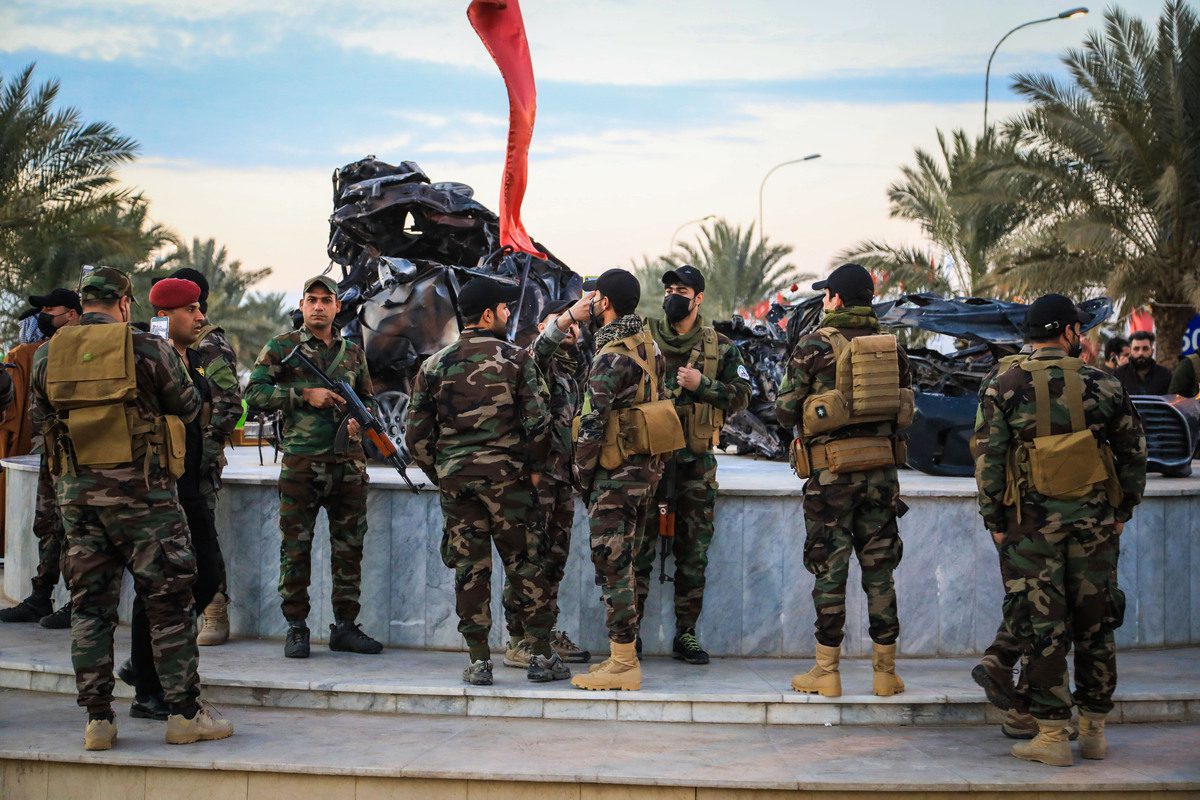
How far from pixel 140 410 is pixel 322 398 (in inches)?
63.4

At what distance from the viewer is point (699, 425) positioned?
288 inches

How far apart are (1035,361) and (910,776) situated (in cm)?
195

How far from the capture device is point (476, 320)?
22.3 feet

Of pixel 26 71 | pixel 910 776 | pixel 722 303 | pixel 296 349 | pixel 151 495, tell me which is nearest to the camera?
pixel 910 776

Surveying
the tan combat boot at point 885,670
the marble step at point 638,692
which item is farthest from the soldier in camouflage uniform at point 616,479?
the tan combat boot at point 885,670

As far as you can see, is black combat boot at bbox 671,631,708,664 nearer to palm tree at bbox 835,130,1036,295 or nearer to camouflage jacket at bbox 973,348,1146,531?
camouflage jacket at bbox 973,348,1146,531

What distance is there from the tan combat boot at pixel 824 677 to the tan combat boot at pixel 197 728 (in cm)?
284

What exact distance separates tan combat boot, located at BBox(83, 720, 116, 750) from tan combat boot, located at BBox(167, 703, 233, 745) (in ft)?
0.84

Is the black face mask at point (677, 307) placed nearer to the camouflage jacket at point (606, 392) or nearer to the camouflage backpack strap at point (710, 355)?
the camouflage backpack strap at point (710, 355)

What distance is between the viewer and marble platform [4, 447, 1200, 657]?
7797 millimetres

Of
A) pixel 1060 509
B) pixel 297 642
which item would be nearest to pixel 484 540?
pixel 297 642

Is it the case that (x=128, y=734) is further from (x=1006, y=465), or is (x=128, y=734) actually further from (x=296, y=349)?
(x=1006, y=465)

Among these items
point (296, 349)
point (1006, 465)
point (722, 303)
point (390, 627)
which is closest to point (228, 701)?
point (390, 627)

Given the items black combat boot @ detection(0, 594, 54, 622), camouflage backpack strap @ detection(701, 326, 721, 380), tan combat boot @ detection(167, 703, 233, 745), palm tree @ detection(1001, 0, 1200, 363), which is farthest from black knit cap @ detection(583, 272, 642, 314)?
palm tree @ detection(1001, 0, 1200, 363)
